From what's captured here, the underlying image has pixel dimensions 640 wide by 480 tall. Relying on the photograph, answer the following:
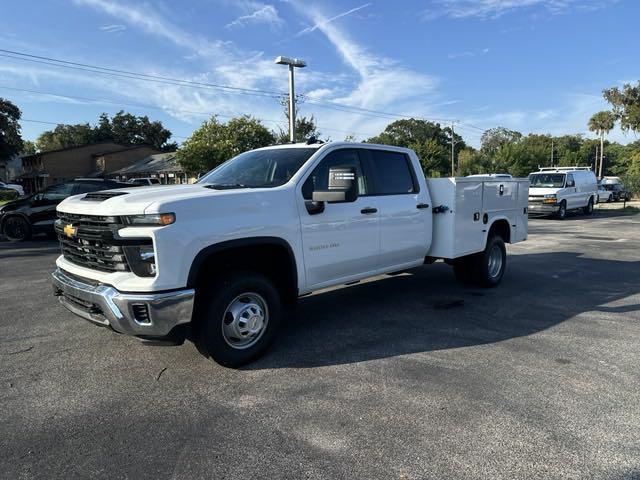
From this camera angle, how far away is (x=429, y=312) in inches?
238

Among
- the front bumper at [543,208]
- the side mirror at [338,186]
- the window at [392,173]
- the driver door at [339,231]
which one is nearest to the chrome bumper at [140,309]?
the driver door at [339,231]

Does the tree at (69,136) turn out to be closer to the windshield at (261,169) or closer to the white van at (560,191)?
the white van at (560,191)

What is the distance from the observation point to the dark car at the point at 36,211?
1338 centimetres

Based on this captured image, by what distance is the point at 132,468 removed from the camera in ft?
9.27

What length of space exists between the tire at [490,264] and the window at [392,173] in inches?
74.1

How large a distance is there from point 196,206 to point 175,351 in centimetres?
170

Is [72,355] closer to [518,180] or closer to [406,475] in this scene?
[406,475]

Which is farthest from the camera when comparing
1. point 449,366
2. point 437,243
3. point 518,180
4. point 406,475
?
point 518,180

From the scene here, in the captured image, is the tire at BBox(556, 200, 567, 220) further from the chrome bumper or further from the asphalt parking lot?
the chrome bumper

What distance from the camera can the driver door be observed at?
15.2 feet

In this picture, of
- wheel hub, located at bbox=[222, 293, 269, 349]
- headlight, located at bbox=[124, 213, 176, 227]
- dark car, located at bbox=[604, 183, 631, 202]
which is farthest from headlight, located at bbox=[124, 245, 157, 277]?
dark car, located at bbox=[604, 183, 631, 202]

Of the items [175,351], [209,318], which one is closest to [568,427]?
[209,318]

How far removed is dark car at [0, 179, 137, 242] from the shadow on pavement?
955 centimetres

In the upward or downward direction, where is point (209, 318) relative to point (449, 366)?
upward
